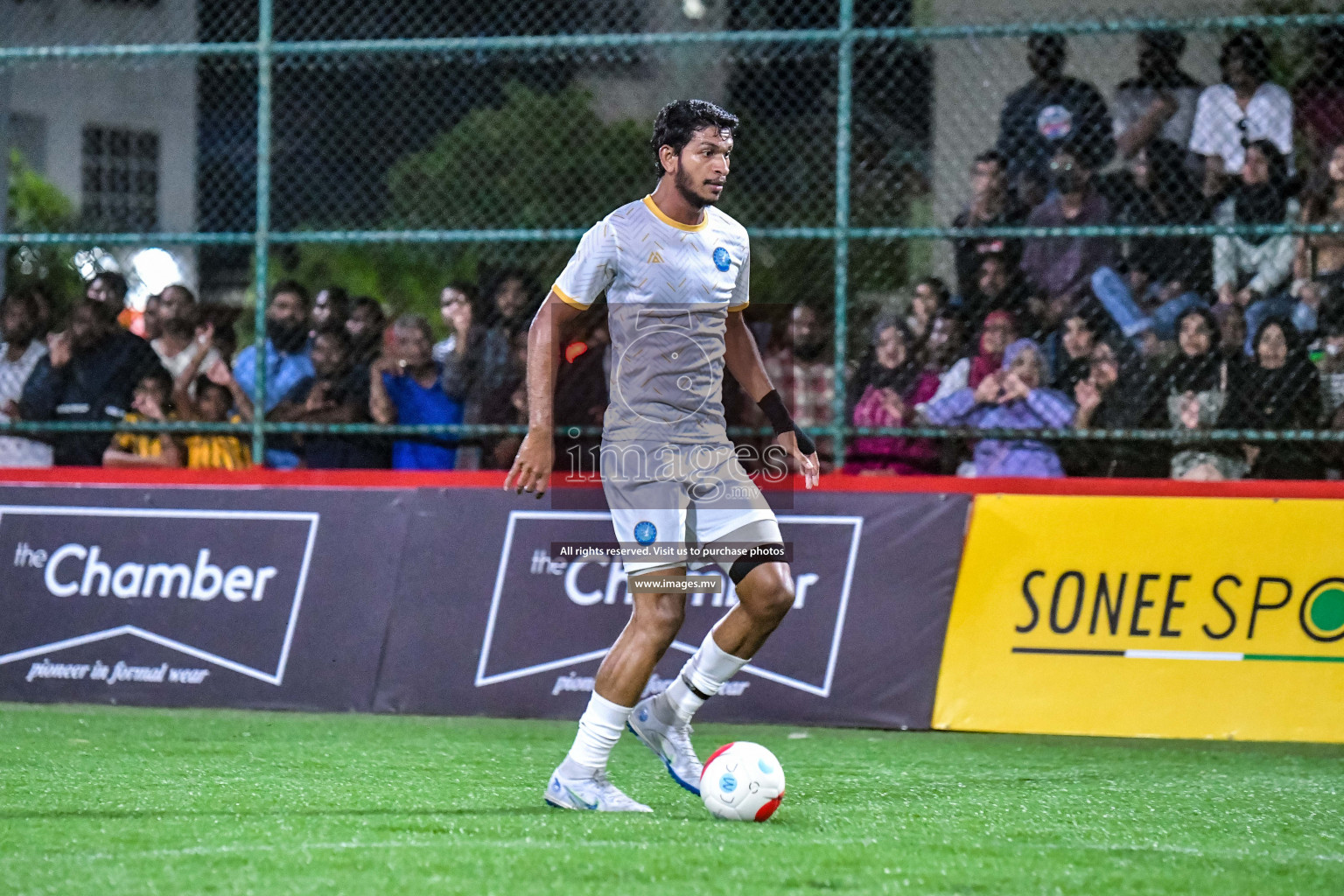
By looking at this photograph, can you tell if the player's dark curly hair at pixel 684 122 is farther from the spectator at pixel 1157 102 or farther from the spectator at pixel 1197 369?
the spectator at pixel 1157 102

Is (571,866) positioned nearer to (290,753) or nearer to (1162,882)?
(1162,882)

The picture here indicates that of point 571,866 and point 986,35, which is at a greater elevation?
point 986,35

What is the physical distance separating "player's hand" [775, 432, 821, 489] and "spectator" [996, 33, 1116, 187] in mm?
3527

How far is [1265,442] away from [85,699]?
6204 millimetres

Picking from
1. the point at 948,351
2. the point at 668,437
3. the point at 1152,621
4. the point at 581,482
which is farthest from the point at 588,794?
the point at 948,351

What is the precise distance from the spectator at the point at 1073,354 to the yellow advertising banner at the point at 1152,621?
689 millimetres

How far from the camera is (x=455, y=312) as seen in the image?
9.49m

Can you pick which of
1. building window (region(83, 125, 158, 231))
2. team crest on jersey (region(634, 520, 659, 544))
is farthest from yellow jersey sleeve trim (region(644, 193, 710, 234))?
building window (region(83, 125, 158, 231))

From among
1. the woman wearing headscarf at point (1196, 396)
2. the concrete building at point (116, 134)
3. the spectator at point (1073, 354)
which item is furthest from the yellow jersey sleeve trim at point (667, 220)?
the concrete building at point (116, 134)

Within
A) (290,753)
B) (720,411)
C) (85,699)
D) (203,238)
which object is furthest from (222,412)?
(720,411)

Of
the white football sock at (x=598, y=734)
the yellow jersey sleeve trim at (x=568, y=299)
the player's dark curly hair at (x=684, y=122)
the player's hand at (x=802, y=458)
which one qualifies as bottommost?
the white football sock at (x=598, y=734)

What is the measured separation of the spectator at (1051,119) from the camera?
9.28 metres

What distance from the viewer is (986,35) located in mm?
8406

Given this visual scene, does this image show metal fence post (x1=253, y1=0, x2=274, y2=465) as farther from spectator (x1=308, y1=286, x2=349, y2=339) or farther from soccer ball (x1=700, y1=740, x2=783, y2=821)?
soccer ball (x1=700, y1=740, x2=783, y2=821)
